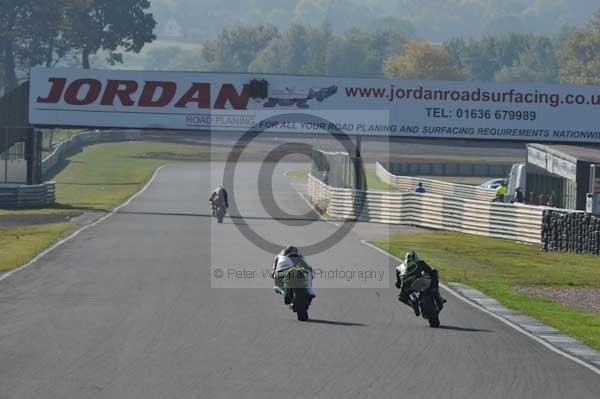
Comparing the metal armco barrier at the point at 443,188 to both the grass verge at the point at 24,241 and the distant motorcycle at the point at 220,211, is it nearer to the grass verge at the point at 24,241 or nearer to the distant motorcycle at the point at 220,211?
the distant motorcycle at the point at 220,211

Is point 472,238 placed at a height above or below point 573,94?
below

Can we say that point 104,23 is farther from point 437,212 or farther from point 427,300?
point 427,300

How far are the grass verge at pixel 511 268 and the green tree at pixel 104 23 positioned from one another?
288ft

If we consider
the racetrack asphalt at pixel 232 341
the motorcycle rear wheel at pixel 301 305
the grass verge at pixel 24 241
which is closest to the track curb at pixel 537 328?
the racetrack asphalt at pixel 232 341

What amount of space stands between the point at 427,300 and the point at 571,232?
17.8 m

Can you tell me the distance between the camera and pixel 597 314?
73.5 ft

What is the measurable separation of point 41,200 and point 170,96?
672cm

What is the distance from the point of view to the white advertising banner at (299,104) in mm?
48438

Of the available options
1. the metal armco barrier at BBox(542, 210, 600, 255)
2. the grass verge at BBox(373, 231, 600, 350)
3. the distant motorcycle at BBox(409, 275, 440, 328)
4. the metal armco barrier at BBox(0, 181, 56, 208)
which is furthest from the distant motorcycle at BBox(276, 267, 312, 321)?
the metal armco barrier at BBox(0, 181, 56, 208)

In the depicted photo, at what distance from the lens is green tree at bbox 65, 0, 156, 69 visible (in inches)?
4847

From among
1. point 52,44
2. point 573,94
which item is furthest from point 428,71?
point 573,94

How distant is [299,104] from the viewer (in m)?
48.5

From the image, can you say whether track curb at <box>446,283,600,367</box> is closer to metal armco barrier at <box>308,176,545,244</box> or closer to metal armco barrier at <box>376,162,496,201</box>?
metal armco barrier at <box>308,176,545,244</box>

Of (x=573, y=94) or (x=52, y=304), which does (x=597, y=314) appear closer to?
(x=52, y=304)
